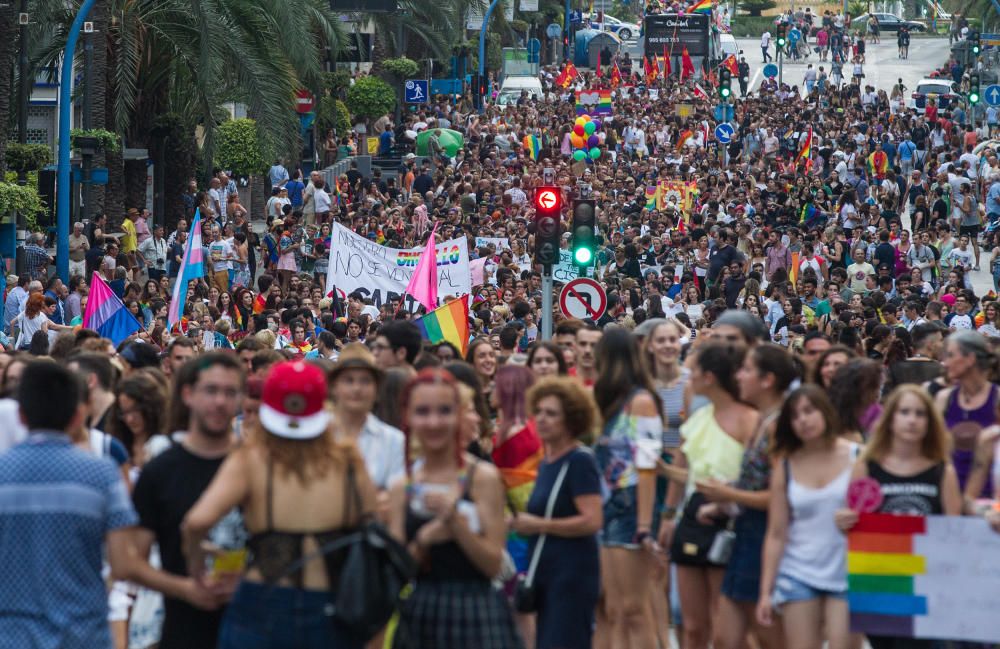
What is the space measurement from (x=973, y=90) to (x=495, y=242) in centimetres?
2588

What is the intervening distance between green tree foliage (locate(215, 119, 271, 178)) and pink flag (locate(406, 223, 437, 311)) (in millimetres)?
14171

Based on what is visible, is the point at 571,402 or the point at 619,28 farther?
the point at 619,28

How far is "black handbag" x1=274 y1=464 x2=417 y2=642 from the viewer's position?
→ 18.7ft

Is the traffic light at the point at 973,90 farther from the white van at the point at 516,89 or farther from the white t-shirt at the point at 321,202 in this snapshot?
the white t-shirt at the point at 321,202

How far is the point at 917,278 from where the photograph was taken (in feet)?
75.0

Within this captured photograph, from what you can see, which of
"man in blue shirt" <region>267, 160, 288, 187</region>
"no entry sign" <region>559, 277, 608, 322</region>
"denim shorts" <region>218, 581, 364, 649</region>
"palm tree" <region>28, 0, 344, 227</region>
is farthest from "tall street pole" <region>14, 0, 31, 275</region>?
"denim shorts" <region>218, 581, 364, 649</region>

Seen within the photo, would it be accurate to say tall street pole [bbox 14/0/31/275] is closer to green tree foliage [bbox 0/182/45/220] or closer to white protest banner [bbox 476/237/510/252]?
green tree foliage [bbox 0/182/45/220]

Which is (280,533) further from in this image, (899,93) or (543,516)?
(899,93)

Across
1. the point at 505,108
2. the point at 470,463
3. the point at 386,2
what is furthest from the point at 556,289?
the point at 505,108

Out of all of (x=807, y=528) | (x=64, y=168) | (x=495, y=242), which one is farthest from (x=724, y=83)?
(x=807, y=528)

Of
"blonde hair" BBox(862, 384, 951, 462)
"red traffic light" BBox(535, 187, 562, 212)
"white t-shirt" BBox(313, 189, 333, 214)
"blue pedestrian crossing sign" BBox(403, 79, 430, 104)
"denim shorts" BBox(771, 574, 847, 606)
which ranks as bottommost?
"denim shorts" BBox(771, 574, 847, 606)

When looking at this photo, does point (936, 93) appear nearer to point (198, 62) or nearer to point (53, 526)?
point (198, 62)

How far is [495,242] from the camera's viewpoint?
26328 mm

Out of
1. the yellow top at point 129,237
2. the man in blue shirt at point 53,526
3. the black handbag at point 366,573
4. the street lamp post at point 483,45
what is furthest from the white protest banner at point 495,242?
the street lamp post at point 483,45
